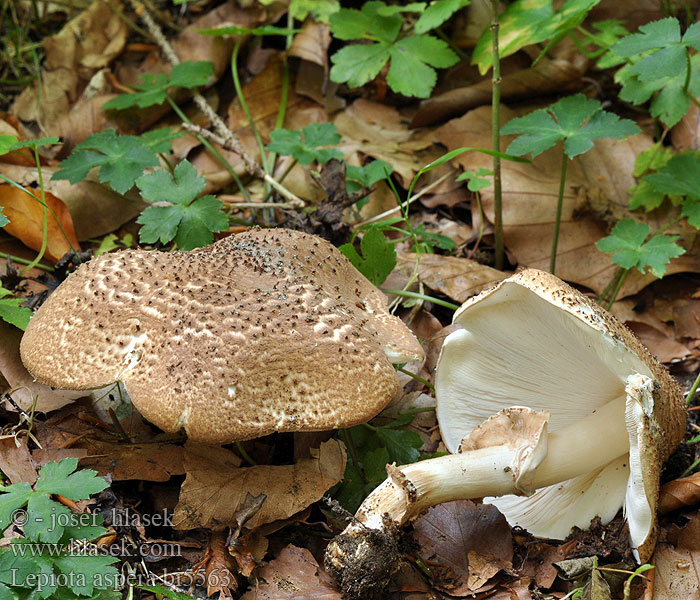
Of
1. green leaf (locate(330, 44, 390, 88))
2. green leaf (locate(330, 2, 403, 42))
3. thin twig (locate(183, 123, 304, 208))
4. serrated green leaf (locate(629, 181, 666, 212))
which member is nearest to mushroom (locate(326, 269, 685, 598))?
thin twig (locate(183, 123, 304, 208))

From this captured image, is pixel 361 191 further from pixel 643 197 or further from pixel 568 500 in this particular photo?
pixel 568 500

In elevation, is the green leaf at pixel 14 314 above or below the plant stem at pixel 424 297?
above

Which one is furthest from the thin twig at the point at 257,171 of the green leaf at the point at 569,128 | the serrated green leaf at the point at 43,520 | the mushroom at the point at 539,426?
the serrated green leaf at the point at 43,520

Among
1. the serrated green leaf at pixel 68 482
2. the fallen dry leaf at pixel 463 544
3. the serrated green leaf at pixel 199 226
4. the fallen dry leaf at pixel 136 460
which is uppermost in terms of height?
the serrated green leaf at pixel 199 226

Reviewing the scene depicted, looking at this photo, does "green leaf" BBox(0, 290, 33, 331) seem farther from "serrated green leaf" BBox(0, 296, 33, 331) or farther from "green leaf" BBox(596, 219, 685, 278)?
"green leaf" BBox(596, 219, 685, 278)

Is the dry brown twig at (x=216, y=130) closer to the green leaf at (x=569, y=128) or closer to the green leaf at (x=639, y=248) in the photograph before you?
the green leaf at (x=569, y=128)

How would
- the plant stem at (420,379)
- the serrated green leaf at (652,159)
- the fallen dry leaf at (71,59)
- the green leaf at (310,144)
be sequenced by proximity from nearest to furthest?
1. the plant stem at (420,379)
2. the green leaf at (310,144)
3. the serrated green leaf at (652,159)
4. the fallen dry leaf at (71,59)
